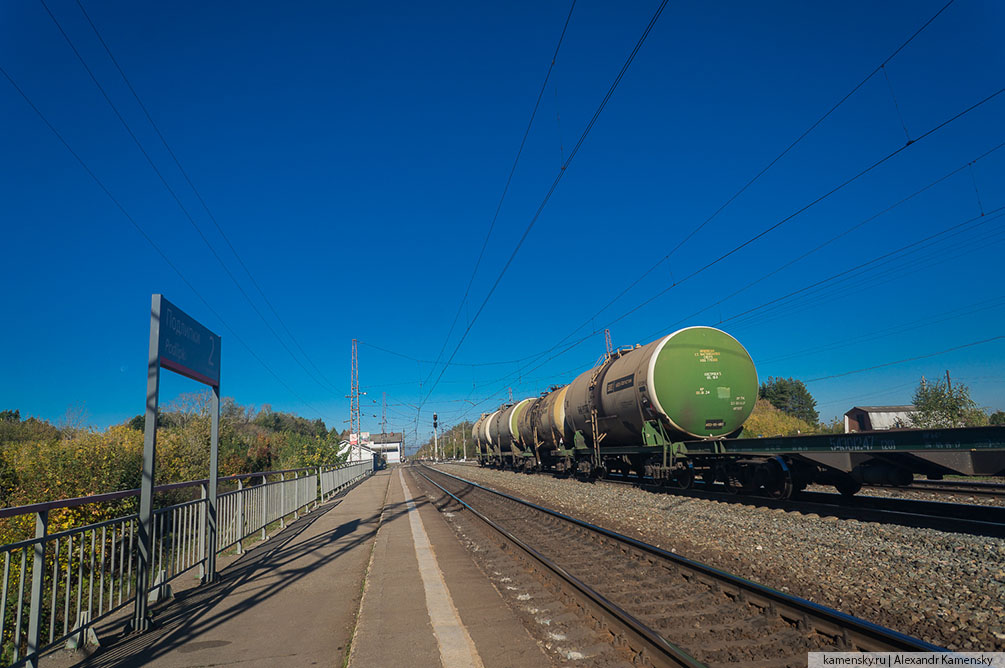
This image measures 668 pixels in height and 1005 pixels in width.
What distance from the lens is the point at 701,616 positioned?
4.80 m

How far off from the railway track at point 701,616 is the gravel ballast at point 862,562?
726 millimetres

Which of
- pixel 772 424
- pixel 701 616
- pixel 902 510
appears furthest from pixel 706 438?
pixel 772 424

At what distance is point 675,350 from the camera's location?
14078 millimetres

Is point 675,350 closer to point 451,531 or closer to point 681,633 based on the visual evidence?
point 451,531

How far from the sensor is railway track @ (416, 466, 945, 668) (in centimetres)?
392

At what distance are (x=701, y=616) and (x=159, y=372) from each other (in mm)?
5865

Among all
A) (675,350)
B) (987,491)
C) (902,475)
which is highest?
(675,350)

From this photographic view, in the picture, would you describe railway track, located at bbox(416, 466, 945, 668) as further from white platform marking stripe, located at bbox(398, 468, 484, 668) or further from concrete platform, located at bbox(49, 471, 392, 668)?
concrete platform, located at bbox(49, 471, 392, 668)

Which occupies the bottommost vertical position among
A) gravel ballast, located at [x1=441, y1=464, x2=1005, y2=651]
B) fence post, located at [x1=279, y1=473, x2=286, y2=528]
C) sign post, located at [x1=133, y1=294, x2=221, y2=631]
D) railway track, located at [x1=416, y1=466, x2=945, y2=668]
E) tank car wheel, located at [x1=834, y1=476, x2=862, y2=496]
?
gravel ballast, located at [x1=441, y1=464, x2=1005, y2=651]

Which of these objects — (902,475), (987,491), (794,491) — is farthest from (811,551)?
(987,491)

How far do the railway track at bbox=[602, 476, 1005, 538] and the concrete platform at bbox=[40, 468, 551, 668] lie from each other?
254 inches

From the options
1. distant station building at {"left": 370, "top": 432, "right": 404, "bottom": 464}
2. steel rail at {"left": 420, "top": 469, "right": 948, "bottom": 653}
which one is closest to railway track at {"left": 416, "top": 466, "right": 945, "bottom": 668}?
steel rail at {"left": 420, "top": 469, "right": 948, "bottom": 653}

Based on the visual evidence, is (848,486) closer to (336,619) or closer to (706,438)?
(706,438)

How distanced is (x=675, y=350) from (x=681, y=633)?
1033 cm
